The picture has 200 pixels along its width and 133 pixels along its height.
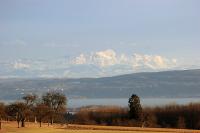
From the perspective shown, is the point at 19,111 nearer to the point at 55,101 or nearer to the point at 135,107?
the point at 135,107

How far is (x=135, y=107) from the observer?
13188 cm

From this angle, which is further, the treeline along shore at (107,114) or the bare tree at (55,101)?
the bare tree at (55,101)

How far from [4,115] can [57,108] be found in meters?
32.2

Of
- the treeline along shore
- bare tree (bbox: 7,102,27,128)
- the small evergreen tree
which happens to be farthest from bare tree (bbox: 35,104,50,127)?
the small evergreen tree

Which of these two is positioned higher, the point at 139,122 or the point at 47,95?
the point at 47,95

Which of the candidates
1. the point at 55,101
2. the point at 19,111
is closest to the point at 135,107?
the point at 55,101

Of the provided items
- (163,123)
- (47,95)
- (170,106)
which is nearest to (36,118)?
(47,95)

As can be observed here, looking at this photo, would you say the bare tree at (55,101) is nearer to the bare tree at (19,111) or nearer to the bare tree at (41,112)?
the bare tree at (41,112)

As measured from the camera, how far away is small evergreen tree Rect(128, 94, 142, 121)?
129125 millimetres

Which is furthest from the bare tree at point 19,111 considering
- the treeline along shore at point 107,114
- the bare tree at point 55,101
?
the bare tree at point 55,101

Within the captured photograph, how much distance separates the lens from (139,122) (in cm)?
12888

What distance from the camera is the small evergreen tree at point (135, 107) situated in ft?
424

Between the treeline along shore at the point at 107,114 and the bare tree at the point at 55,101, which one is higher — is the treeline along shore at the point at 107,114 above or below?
below

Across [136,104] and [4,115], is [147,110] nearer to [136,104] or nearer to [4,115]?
[136,104]
